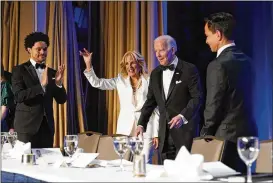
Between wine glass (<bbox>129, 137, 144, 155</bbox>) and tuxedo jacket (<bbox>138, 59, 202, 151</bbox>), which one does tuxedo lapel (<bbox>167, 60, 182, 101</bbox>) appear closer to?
tuxedo jacket (<bbox>138, 59, 202, 151</bbox>)

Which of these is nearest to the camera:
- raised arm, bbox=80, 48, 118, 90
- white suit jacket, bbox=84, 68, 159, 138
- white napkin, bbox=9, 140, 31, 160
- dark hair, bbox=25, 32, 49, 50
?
white napkin, bbox=9, 140, 31, 160

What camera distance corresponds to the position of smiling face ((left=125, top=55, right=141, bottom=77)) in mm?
5254

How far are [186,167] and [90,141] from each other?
78.5 inches

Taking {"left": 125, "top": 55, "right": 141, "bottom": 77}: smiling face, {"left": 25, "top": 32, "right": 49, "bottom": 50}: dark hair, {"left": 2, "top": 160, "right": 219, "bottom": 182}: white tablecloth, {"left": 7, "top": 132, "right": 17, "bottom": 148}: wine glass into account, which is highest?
{"left": 25, "top": 32, "right": 49, "bottom": 50}: dark hair

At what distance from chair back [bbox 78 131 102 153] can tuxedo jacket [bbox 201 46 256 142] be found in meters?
0.87

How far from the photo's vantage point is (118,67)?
6.89 meters

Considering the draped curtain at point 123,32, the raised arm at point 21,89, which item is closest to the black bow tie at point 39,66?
the raised arm at point 21,89

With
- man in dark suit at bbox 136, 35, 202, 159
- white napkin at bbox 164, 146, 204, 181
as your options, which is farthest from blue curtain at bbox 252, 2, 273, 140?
white napkin at bbox 164, 146, 204, 181

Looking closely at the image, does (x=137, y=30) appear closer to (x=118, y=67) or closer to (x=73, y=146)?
(x=118, y=67)

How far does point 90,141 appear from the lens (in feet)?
13.8

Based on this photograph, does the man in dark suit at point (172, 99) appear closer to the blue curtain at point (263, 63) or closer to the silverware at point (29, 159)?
the blue curtain at point (263, 63)

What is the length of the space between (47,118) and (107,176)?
2.98 meters

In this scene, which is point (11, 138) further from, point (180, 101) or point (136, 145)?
point (180, 101)

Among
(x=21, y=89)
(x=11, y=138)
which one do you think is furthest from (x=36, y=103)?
(x=11, y=138)
